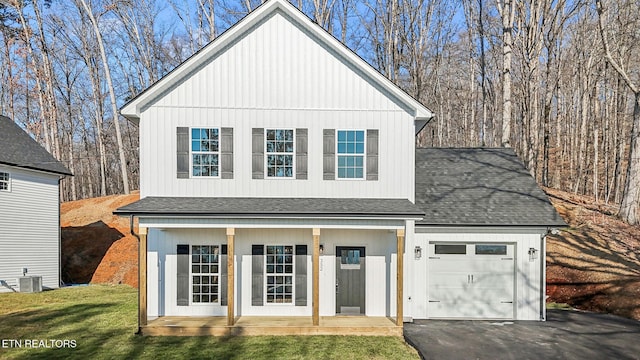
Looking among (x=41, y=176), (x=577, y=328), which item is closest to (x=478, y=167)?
(x=577, y=328)

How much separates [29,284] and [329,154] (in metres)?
14.0

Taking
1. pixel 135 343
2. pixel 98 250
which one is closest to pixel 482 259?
pixel 135 343

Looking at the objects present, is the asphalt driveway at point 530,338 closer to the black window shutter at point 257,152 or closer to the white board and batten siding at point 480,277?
the white board and batten siding at point 480,277

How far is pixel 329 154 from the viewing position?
1120 centimetres

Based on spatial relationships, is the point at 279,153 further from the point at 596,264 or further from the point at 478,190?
the point at 596,264

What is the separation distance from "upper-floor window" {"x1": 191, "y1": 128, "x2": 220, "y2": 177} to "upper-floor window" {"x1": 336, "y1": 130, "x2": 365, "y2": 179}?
344 centimetres

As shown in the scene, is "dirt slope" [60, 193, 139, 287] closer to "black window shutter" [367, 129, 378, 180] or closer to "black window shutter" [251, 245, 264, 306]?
"black window shutter" [251, 245, 264, 306]

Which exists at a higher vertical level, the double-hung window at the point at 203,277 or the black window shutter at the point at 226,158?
the black window shutter at the point at 226,158

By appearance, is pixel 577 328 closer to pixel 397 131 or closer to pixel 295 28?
pixel 397 131

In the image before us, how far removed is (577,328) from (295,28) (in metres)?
11.3

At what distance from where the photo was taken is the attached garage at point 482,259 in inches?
447

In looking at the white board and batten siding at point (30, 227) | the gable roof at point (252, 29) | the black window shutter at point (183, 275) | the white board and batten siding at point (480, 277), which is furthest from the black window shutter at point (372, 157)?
the white board and batten siding at point (30, 227)

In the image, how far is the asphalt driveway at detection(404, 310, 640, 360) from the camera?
8.66 m

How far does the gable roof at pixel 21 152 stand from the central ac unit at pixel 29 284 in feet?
15.2
